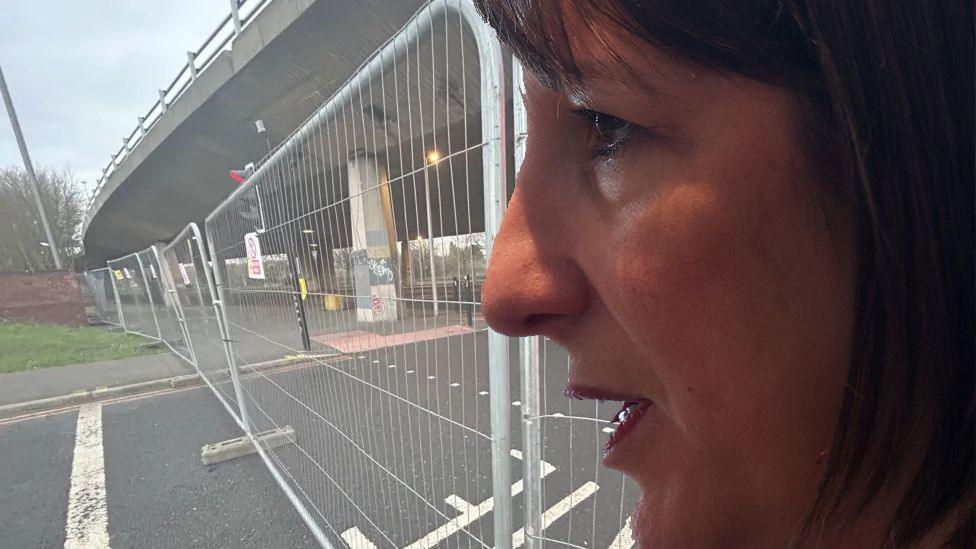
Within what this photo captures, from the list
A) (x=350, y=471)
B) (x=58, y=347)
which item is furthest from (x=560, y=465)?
(x=58, y=347)

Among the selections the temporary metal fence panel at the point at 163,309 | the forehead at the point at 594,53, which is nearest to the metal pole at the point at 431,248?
the forehead at the point at 594,53

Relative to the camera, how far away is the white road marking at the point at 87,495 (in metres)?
3.07

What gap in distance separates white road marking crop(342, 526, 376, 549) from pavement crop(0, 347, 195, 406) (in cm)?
661

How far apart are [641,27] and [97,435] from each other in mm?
6978

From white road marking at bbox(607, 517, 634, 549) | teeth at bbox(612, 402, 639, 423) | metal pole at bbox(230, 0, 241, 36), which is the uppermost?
metal pole at bbox(230, 0, 241, 36)

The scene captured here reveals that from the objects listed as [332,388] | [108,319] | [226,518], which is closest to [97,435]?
[226,518]

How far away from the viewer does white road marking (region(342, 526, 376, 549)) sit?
2.46 m

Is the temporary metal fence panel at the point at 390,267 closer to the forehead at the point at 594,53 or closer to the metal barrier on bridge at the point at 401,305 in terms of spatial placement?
the metal barrier on bridge at the point at 401,305

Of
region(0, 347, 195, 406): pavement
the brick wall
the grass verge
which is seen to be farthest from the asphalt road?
the brick wall

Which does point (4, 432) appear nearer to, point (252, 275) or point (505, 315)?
point (252, 275)

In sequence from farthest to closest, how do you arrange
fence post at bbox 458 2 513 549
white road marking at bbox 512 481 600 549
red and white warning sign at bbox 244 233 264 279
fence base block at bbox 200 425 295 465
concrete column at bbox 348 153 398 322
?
fence base block at bbox 200 425 295 465
red and white warning sign at bbox 244 233 264 279
white road marking at bbox 512 481 600 549
concrete column at bbox 348 153 398 322
fence post at bbox 458 2 513 549

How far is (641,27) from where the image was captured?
388 millimetres

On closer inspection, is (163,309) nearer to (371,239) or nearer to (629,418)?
(371,239)

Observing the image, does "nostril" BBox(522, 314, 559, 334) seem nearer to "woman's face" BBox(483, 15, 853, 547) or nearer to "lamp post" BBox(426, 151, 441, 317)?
"woman's face" BBox(483, 15, 853, 547)
